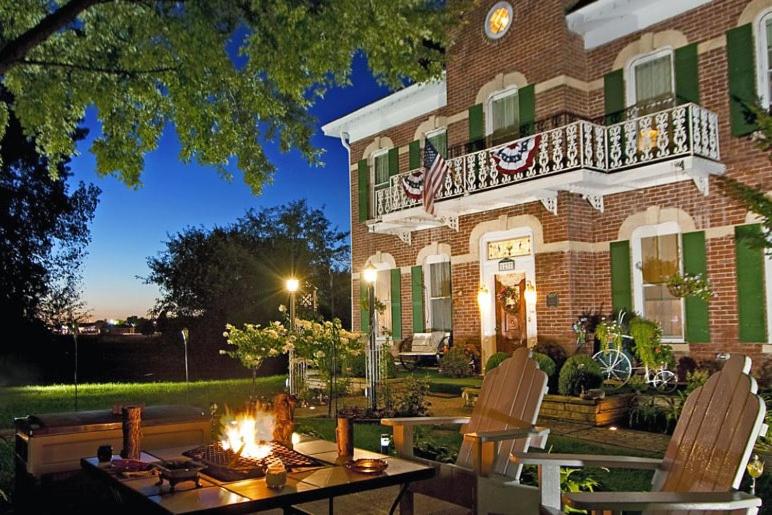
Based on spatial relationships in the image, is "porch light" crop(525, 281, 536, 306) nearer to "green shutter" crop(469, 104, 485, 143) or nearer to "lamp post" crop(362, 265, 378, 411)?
"green shutter" crop(469, 104, 485, 143)

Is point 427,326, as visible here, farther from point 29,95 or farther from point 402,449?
point 402,449

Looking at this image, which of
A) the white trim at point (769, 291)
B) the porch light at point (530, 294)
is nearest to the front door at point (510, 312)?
the porch light at point (530, 294)

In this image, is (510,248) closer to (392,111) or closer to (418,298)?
(418,298)

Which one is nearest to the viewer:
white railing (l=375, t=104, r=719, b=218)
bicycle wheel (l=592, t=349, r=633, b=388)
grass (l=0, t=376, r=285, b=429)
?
white railing (l=375, t=104, r=719, b=218)

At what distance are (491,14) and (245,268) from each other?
1675cm

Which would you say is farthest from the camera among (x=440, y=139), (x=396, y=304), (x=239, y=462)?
(x=396, y=304)

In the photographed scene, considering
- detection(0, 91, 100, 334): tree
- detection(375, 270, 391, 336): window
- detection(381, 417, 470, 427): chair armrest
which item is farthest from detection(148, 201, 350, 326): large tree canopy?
detection(381, 417, 470, 427): chair armrest

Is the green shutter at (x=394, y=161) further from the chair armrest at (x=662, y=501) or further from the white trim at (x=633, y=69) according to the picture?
the chair armrest at (x=662, y=501)

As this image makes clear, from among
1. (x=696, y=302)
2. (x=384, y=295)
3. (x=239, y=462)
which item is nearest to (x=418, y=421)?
(x=239, y=462)

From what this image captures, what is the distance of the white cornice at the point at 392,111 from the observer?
16469mm

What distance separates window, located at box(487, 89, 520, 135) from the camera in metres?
14.0

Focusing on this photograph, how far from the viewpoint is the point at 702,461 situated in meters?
3.28

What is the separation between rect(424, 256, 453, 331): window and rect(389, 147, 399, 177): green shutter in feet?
8.91

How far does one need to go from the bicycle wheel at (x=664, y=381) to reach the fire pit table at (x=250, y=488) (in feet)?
25.4
